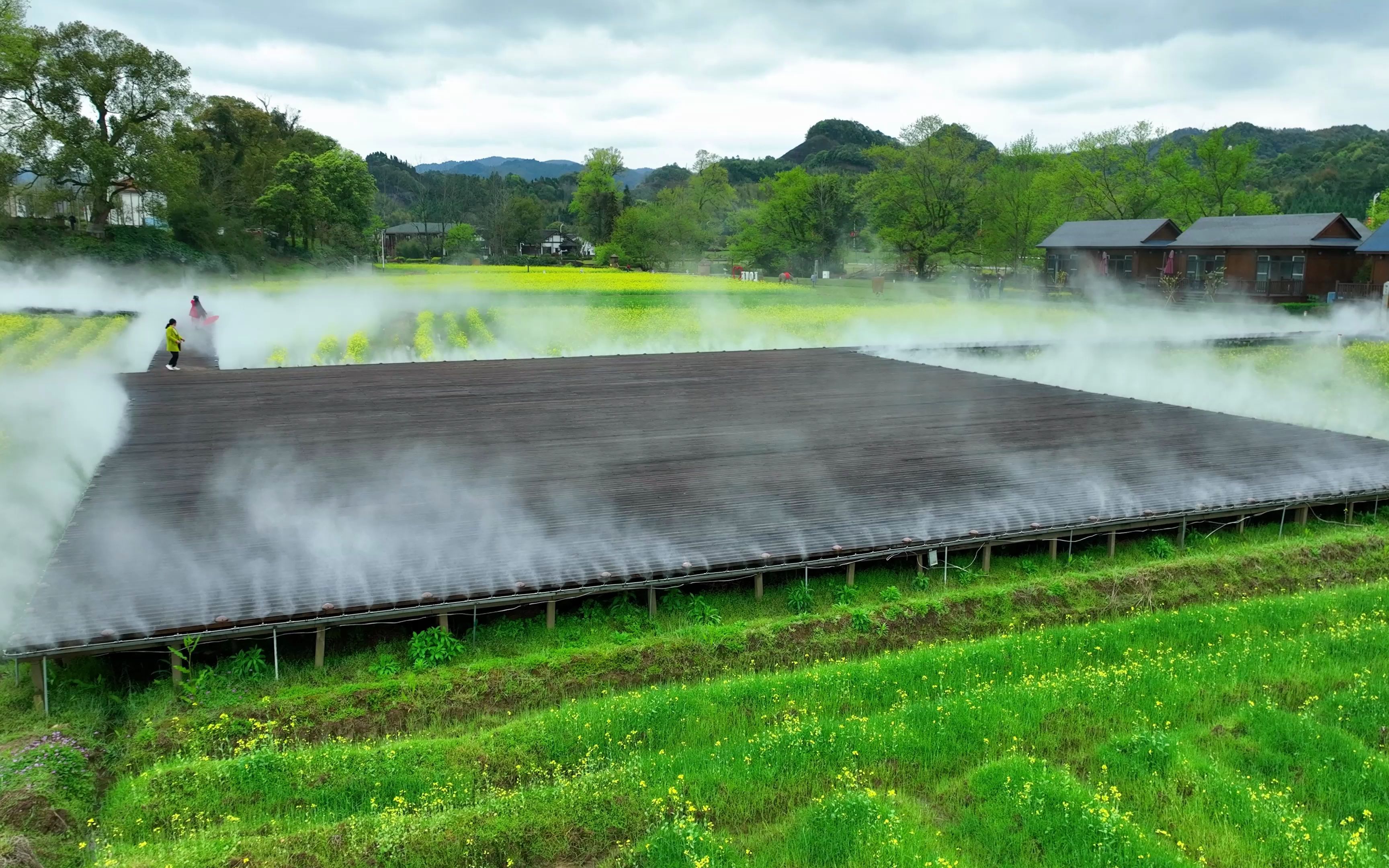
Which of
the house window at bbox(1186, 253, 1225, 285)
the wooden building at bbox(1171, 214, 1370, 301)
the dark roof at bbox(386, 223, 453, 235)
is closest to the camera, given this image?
the wooden building at bbox(1171, 214, 1370, 301)

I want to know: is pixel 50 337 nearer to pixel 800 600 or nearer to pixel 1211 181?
pixel 800 600

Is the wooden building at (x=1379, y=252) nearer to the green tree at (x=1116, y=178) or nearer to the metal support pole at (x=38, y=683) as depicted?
the green tree at (x=1116, y=178)

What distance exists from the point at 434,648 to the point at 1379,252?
37104mm

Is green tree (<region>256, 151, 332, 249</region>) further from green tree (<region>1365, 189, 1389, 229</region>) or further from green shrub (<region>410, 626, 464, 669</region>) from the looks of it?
green tree (<region>1365, 189, 1389, 229</region>)

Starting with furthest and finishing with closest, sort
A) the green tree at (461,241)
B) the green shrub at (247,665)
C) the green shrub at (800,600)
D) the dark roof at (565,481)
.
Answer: the green tree at (461,241) → the green shrub at (800,600) → the dark roof at (565,481) → the green shrub at (247,665)

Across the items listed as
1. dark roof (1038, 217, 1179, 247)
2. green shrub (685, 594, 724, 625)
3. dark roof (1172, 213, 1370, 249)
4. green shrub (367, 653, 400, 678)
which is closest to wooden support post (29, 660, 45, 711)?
green shrub (367, 653, 400, 678)

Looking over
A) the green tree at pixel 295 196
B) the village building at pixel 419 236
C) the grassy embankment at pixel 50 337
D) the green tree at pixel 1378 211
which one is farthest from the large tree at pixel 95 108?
the green tree at pixel 1378 211

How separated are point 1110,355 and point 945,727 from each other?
1955cm

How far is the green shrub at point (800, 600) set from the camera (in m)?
8.67

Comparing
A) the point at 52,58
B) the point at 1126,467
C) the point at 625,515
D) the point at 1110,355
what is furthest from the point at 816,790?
the point at 52,58

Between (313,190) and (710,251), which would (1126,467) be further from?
(710,251)

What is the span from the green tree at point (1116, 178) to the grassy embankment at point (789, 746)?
5050cm

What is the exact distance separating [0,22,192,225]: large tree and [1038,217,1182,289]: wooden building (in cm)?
4369

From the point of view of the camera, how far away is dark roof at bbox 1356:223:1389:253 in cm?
3303
